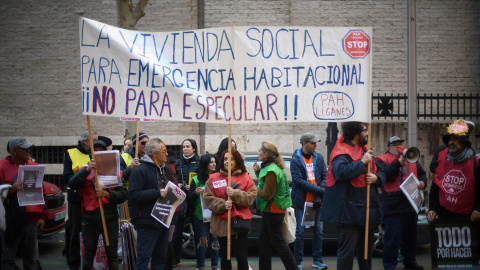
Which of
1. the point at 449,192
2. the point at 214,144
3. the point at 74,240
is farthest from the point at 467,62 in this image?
the point at 74,240

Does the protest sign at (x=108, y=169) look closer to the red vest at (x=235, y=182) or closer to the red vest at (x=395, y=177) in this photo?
the red vest at (x=235, y=182)

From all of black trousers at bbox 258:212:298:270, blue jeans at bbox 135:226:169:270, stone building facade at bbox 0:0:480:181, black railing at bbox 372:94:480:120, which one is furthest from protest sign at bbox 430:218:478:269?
stone building facade at bbox 0:0:480:181

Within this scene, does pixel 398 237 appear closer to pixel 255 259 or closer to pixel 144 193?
pixel 255 259

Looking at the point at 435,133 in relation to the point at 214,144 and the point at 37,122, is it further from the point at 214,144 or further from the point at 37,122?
the point at 37,122

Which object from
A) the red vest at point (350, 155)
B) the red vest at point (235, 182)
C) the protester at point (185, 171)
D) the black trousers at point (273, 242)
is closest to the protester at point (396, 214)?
the black trousers at point (273, 242)

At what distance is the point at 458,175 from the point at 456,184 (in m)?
0.11

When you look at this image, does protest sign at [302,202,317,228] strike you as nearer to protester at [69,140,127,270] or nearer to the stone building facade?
protester at [69,140,127,270]

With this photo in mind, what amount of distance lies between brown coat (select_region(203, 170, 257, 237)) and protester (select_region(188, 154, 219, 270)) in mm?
1366

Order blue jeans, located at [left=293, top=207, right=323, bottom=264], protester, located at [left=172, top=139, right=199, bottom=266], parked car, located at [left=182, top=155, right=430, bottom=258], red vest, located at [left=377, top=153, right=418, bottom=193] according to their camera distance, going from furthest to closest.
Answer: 1. parked car, located at [left=182, top=155, right=430, bottom=258]
2. protester, located at [left=172, top=139, right=199, bottom=266]
3. blue jeans, located at [left=293, top=207, right=323, bottom=264]
4. red vest, located at [left=377, top=153, right=418, bottom=193]

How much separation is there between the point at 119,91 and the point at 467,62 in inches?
473

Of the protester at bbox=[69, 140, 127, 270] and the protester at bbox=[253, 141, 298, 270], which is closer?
the protester at bbox=[69, 140, 127, 270]

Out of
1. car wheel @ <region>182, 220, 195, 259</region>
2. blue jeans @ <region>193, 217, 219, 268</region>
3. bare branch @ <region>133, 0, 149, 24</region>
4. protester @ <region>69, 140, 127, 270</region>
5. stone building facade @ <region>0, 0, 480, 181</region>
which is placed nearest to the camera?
protester @ <region>69, 140, 127, 270</region>

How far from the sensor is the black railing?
15.9m

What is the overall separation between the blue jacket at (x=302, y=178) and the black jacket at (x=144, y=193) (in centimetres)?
256
